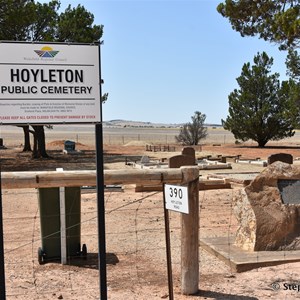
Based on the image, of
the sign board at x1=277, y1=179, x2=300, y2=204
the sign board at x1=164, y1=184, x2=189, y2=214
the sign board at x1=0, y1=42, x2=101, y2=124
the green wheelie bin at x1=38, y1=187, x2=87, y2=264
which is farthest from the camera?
the sign board at x1=277, y1=179, x2=300, y2=204

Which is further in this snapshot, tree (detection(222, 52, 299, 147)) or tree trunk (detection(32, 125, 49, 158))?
tree (detection(222, 52, 299, 147))

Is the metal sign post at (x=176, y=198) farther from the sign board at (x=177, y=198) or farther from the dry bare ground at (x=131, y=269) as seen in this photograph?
the dry bare ground at (x=131, y=269)

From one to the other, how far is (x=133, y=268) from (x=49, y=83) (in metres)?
3.27

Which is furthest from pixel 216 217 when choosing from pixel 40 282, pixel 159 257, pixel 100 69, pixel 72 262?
pixel 100 69

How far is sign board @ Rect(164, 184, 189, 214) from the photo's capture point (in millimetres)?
4531

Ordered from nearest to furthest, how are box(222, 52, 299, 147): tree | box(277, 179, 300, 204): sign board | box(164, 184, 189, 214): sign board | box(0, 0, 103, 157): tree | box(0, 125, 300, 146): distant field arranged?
box(164, 184, 189, 214): sign board → box(277, 179, 300, 204): sign board → box(0, 0, 103, 157): tree → box(222, 52, 299, 147): tree → box(0, 125, 300, 146): distant field

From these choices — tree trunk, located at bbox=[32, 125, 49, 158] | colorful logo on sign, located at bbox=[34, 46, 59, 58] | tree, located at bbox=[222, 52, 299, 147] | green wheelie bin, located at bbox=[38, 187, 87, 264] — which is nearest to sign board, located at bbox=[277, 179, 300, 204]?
green wheelie bin, located at bbox=[38, 187, 87, 264]

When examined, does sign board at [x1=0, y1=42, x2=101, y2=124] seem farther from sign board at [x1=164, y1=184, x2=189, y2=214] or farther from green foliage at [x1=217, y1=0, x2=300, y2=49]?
green foliage at [x1=217, y1=0, x2=300, y2=49]

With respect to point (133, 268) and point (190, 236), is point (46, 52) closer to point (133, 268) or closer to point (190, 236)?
point (190, 236)

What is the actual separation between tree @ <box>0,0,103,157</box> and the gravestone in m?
20.4

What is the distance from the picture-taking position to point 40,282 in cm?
591

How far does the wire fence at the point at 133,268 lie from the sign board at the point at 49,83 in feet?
7.38

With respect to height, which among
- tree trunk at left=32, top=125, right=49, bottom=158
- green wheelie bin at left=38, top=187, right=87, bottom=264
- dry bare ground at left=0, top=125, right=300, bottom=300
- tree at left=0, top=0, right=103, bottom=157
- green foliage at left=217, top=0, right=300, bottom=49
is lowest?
dry bare ground at left=0, top=125, right=300, bottom=300

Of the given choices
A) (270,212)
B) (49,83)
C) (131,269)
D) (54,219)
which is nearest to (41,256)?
(54,219)
